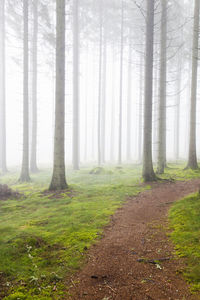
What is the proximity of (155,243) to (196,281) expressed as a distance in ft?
4.32

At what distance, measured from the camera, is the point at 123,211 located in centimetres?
647

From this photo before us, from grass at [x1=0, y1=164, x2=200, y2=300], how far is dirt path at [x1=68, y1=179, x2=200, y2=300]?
0.95 feet

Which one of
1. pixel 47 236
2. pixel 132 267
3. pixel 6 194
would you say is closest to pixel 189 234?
pixel 132 267

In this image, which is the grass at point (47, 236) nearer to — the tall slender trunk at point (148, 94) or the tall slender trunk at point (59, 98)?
the tall slender trunk at point (59, 98)

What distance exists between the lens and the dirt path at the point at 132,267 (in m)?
2.80

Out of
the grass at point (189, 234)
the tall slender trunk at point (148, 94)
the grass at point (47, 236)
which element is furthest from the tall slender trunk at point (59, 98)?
the grass at point (189, 234)

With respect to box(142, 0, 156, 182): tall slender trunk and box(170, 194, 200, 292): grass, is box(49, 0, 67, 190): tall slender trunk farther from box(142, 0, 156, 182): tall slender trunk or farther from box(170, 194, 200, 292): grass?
box(170, 194, 200, 292): grass

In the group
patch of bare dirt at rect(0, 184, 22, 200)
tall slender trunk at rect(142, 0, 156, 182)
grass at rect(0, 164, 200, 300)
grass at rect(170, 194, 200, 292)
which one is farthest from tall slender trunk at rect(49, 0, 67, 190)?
grass at rect(170, 194, 200, 292)

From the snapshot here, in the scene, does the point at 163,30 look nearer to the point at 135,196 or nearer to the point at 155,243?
the point at 135,196

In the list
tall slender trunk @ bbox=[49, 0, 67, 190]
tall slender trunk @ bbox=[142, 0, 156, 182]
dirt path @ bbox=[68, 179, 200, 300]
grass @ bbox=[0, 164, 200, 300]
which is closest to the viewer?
dirt path @ bbox=[68, 179, 200, 300]

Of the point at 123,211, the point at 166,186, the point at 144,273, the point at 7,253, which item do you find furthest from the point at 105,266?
the point at 166,186

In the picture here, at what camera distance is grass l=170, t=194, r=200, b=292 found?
10.2ft

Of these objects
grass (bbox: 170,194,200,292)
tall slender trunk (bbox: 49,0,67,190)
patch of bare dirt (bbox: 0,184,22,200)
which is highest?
tall slender trunk (bbox: 49,0,67,190)

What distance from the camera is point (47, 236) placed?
4.59 meters
